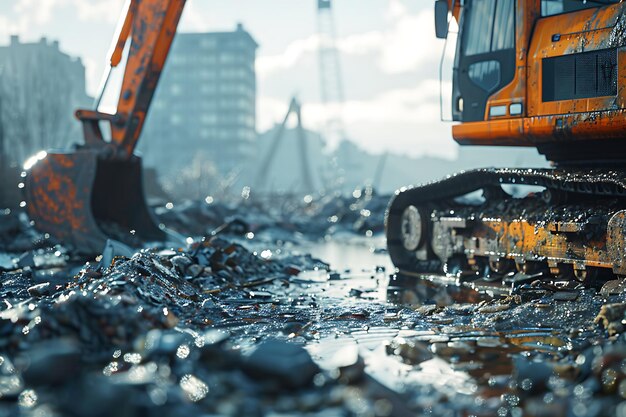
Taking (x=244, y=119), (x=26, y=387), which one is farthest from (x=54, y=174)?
(x=244, y=119)

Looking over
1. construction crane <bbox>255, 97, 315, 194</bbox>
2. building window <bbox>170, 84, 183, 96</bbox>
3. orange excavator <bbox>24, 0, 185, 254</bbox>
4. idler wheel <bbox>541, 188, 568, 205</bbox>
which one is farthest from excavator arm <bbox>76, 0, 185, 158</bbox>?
building window <bbox>170, 84, 183, 96</bbox>

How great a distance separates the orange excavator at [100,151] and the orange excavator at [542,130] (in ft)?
11.4

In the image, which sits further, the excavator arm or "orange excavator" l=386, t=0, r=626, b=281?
the excavator arm

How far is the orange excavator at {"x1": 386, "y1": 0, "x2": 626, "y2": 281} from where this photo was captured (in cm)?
582

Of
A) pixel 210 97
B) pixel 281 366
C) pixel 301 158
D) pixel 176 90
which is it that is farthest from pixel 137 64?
pixel 176 90

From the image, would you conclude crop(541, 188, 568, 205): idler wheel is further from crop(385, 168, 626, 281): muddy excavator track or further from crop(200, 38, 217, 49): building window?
crop(200, 38, 217, 49): building window

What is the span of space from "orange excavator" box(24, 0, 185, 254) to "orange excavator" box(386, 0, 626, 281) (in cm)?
348

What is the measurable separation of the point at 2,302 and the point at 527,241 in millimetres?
4432

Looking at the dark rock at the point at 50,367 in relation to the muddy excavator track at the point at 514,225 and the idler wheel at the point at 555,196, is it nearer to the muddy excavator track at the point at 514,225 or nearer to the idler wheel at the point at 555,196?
the muddy excavator track at the point at 514,225

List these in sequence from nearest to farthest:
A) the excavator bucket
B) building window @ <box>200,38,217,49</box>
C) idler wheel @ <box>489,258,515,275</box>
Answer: idler wheel @ <box>489,258,515,275</box>, the excavator bucket, building window @ <box>200,38,217,49</box>

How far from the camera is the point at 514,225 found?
669 cm

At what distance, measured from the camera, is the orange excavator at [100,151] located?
8.55 m

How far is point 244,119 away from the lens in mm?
100438

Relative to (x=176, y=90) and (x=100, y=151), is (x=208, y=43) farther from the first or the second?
(x=100, y=151)
